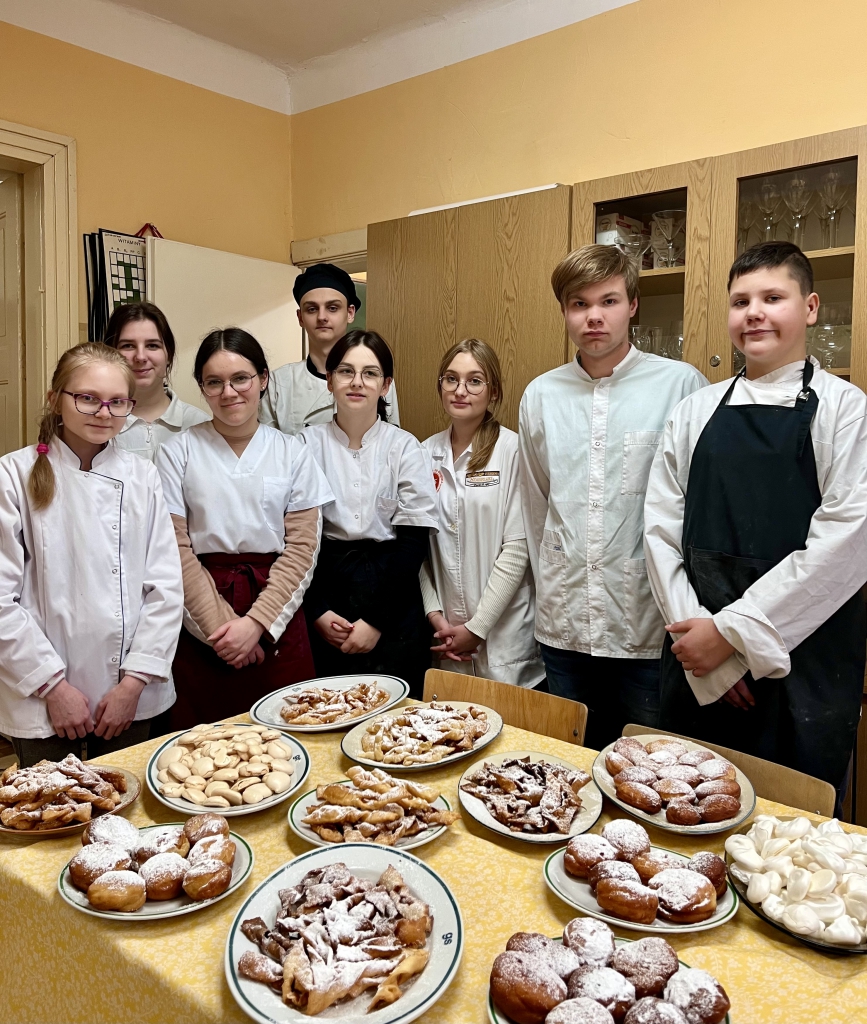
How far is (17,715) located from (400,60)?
123 inches

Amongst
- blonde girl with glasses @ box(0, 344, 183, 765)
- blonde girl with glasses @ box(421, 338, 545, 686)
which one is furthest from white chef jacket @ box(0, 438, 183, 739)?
blonde girl with glasses @ box(421, 338, 545, 686)

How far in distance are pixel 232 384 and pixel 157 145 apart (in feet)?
6.30

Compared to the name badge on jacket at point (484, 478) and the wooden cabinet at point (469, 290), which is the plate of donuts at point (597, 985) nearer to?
the name badge on jacket at point (484, 478)

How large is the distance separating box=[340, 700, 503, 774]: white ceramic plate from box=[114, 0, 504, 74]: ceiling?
291 cm

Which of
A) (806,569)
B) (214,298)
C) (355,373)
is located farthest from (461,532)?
(214,298)

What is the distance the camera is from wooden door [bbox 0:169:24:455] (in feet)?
10.5

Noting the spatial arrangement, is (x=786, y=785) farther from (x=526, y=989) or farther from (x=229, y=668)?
(x=229, y=668)

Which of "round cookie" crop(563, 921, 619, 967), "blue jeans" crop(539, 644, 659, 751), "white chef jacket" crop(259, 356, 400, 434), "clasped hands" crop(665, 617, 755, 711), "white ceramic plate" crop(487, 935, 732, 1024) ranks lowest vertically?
"blue jeans" crop(539, 644, 659, 751)

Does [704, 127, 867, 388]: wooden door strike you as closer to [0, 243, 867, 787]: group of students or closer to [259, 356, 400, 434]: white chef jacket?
[0, 243, 867, 787]: group of students

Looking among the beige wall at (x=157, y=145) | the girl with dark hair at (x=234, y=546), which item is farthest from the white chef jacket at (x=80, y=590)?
the beige wall at (x=157, y=145)

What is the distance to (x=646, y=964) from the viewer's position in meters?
0.80

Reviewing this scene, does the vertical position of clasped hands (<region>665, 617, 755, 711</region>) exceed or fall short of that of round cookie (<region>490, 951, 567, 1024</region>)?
it exceeds it

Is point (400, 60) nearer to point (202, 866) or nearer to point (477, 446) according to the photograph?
point (477, 446)

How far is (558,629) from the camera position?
2133mm
